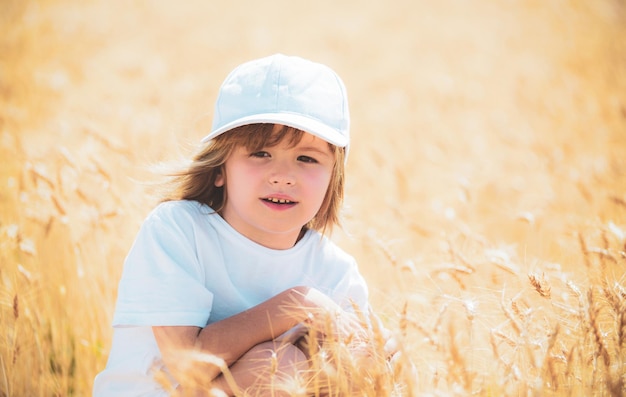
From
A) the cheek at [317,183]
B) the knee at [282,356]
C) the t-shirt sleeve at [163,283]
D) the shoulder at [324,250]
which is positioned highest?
the cheek at [317,183]

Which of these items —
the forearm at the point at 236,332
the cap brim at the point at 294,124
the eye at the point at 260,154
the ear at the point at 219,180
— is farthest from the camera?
the ear at the point at 219,180

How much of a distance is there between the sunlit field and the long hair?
22cm

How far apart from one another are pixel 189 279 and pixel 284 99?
0.61m

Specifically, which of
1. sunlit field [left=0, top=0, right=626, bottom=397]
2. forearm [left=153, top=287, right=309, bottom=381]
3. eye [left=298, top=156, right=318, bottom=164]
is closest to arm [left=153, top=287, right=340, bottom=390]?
forearm [left=153, top=287, right=309, bottom=381]

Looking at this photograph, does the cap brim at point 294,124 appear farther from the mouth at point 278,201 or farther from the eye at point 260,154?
the mouth at point 278,201

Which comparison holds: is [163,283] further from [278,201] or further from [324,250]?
[324,250]

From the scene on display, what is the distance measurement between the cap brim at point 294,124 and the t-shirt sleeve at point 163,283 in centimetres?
35

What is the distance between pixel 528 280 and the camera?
62.6 inches

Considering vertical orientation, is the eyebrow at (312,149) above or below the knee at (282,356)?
above

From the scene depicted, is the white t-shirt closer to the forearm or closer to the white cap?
the forearm

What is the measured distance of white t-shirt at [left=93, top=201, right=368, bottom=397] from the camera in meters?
1.54

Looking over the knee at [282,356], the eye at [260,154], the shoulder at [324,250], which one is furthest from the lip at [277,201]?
the knee at [282,356]

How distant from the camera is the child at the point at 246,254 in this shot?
5.02 feet

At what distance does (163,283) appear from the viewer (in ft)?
5.08
